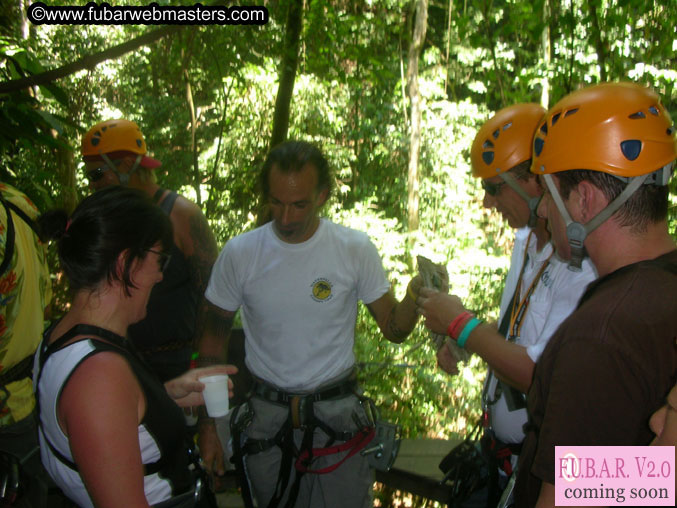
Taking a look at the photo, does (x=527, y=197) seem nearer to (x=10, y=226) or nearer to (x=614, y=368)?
(x=614, y=368)

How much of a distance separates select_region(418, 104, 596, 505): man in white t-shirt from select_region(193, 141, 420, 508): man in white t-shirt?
45cm

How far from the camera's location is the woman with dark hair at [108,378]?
132 cm

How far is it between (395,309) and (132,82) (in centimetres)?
1189

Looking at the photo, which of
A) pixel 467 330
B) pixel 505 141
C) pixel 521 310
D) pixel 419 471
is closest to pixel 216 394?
pixel 467 330

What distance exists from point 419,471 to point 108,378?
2.81 meters

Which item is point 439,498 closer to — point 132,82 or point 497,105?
point 132,82

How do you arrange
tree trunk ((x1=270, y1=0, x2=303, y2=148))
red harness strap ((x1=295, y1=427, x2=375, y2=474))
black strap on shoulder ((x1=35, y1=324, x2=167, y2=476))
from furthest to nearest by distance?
tree trunk ((x1=270, y1=0, x2=303, y2=148)), red harness strap ((x1=295, y1=427, x2=375, y2=474)), black strap on shoulder ((x1=35, y1=324, x2=167, y2=476))

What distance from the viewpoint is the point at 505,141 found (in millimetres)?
2367

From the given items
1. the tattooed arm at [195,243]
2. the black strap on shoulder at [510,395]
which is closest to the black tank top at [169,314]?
the tattooed arm at [195,243]

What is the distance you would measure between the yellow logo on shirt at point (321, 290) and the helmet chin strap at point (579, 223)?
1290mm

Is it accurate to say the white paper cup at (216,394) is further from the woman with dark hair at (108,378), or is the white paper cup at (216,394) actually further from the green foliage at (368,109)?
the green foliage at (368,109)

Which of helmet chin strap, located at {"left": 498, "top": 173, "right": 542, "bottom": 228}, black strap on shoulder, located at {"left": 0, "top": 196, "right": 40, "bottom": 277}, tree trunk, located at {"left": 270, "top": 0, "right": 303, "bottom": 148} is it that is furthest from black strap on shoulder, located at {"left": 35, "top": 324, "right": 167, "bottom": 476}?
tree trunk, located at {"left": 270, "top": 0, "right": 303, "bottom": 148}

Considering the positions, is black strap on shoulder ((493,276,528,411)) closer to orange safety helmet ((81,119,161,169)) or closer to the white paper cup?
the white paper cup

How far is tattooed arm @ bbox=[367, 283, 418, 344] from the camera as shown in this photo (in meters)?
2.59
